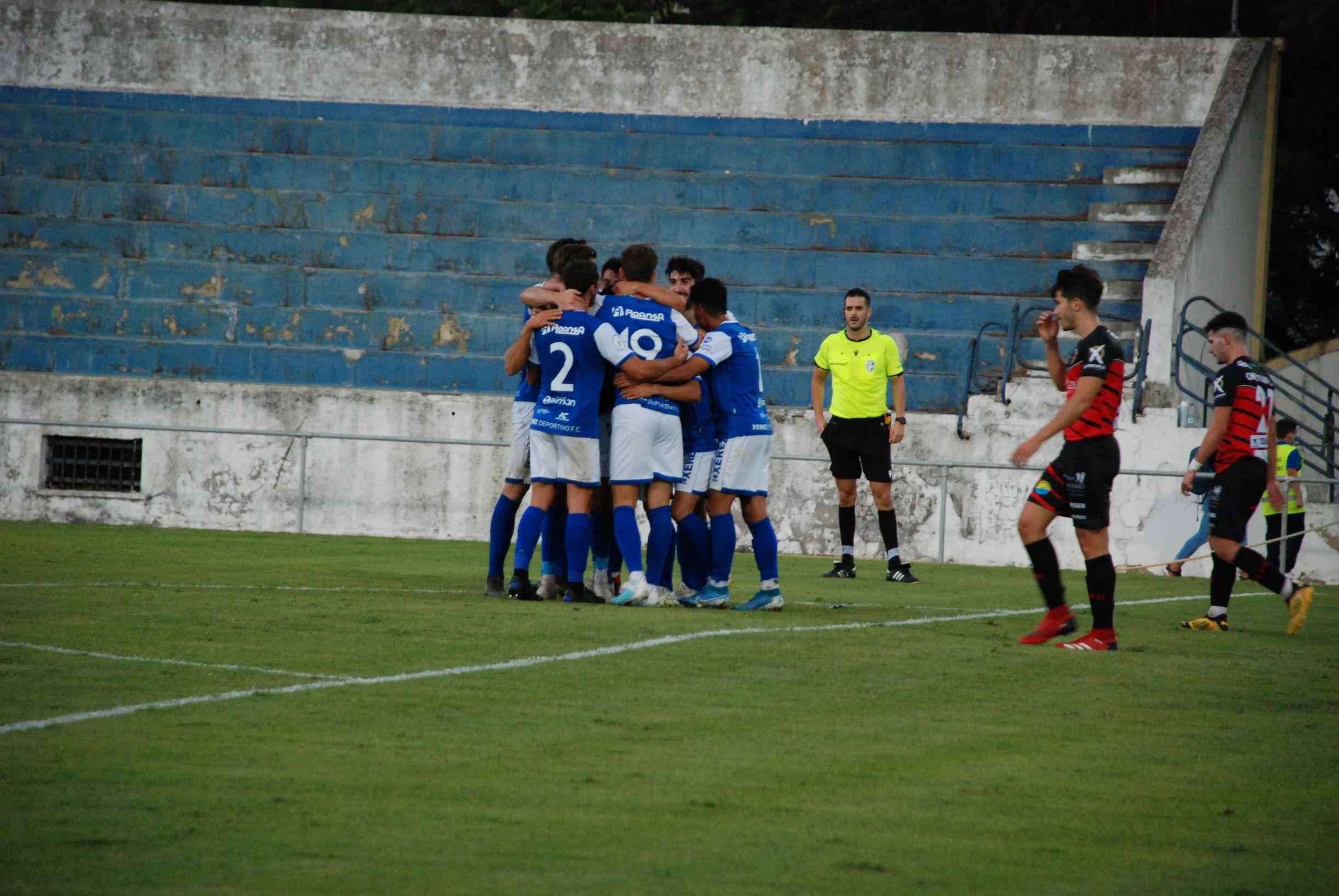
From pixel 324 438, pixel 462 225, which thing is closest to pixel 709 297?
pixel 324 438

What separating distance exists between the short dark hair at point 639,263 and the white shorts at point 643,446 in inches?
31.2

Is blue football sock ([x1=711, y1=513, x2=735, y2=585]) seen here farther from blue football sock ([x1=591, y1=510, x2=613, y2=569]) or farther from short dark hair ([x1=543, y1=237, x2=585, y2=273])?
short dark hair ([x1=543, y1=237, x2=585, y2=273])

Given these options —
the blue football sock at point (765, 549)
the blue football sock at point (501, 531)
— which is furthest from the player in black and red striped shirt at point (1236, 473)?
the blue football sock at point (501, 531)

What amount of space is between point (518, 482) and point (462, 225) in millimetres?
8601

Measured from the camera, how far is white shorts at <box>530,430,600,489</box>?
8703 millimetres

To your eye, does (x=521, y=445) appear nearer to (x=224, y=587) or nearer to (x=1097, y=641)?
(x=224, y=587)

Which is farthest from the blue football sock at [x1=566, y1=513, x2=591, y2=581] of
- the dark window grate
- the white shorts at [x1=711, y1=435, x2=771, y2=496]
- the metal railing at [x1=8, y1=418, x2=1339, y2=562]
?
the dark window grate

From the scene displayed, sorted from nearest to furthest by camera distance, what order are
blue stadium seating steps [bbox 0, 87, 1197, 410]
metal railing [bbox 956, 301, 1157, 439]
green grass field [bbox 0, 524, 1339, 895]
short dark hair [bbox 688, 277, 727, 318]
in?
green grass field [bbox 0, 524, 1339, 895]
short dark hair [bbox 688, 277, 727, 318]
metal railing [bbox 956, 301, 1157, 439]
blue stadium seating steps [bbox 0, 87, 1197, 410]

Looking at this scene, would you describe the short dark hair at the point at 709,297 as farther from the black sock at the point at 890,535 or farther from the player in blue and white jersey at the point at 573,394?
the black sock at the point at 890,535

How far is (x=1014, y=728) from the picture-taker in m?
5.28

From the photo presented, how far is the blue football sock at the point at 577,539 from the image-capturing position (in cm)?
873

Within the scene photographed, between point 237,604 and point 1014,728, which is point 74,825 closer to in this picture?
point 1014,728

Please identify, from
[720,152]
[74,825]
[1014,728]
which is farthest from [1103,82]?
[74,825]

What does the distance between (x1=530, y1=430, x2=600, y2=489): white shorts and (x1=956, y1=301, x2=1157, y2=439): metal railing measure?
6914 mm
